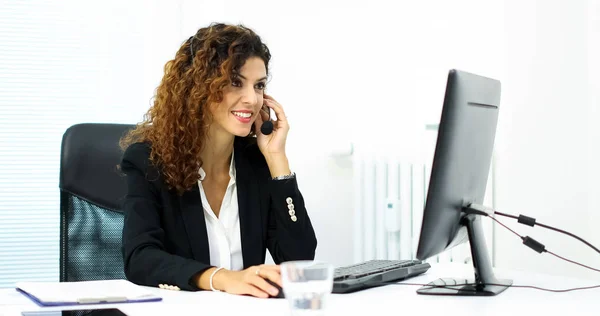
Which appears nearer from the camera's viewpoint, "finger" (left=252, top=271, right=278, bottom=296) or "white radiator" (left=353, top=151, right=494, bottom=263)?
"finger" (left=252, top=271, right=278, bottom=296)

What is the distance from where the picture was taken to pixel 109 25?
2.92 m

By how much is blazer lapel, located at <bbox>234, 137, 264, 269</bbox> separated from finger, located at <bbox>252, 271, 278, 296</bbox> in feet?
1.91

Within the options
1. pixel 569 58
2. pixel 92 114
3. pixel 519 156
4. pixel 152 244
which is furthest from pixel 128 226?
pixel 569 58

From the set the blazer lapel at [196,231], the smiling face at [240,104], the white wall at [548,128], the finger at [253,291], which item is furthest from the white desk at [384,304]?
the white wall at [548,128]

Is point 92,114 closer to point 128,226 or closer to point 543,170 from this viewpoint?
point 128,226

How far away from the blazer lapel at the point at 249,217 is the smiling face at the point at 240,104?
0.11 m

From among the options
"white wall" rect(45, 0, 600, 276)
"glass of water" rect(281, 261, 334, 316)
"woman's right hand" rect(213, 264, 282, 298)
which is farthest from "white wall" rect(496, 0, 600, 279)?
"glass of water" rect(281, 261, 334, 316)

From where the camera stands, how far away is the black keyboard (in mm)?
1402

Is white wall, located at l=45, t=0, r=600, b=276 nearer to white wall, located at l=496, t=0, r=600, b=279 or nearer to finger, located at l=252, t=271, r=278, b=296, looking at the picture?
white wall, located at l=496, t=0, r=600, b=279

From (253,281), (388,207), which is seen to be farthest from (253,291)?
(388,207)

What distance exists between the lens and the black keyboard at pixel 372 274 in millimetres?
1402

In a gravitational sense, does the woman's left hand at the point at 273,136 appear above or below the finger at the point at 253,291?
above

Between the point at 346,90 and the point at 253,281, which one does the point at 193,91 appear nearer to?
the point at 253,281

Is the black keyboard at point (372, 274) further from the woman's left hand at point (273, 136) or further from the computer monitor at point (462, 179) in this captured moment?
the woman's left hand at point (273, 136)
